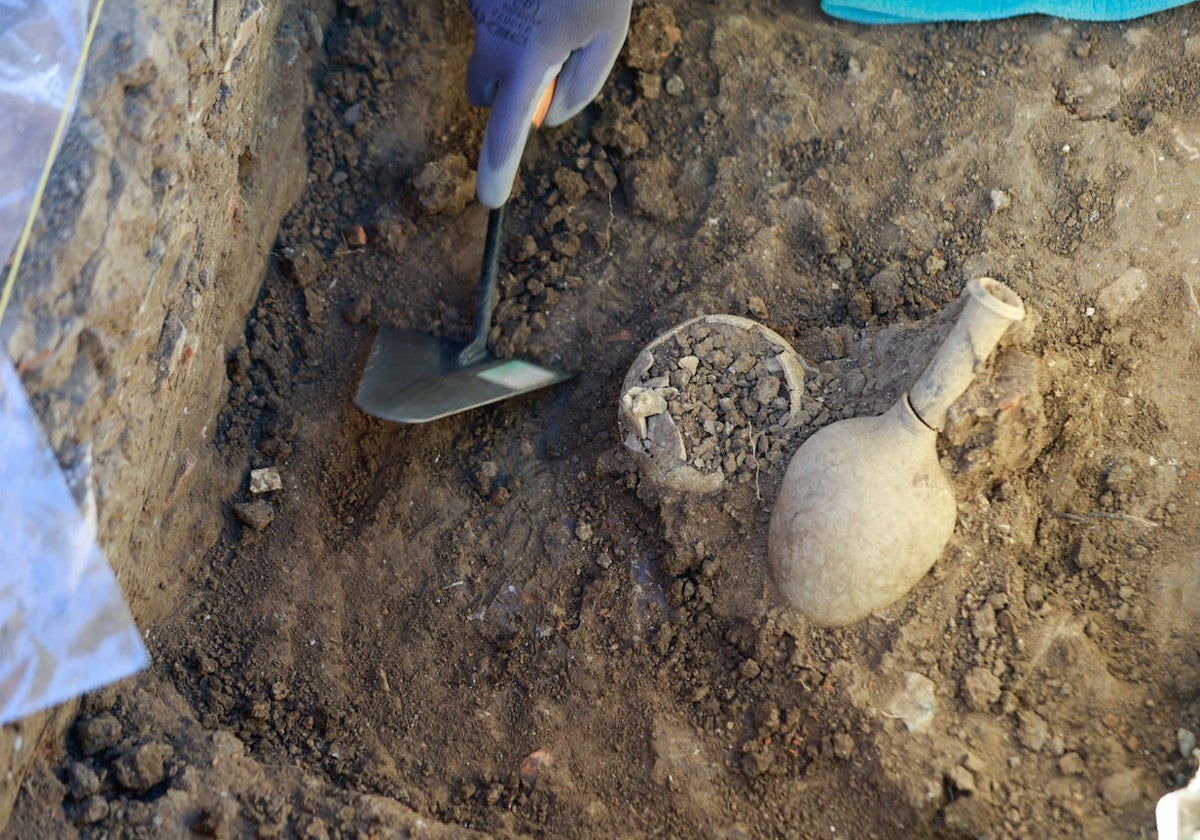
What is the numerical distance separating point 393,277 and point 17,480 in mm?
1454

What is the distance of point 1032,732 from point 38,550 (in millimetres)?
2076

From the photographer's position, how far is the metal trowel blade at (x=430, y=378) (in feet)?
9.28

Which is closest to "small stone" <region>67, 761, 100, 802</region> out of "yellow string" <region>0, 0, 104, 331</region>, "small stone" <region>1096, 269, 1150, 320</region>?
"yellow string" <region>0, 0, 104, 331</region>

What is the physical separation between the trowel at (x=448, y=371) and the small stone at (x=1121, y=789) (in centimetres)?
169

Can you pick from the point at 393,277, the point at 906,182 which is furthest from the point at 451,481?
the point at 906,182

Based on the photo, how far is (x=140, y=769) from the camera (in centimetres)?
210

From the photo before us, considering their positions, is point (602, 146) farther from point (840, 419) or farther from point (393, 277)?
point (840, 419)

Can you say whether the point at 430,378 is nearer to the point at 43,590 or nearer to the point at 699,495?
the point at 699,495

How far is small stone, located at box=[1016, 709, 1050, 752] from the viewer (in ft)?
7.22

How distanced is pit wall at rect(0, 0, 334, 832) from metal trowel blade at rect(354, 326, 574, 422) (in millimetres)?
417

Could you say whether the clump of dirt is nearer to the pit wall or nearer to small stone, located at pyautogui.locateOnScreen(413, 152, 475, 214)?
small stone, located at pyautogui.locateOnScreen(413, 152, 475, 214)

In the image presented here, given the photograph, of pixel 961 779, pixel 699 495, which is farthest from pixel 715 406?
pixel 961 779

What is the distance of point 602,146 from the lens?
10.6 ft

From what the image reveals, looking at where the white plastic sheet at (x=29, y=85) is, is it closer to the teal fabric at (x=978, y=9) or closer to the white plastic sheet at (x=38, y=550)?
the white plastic sheet at (x=38, y=550)
